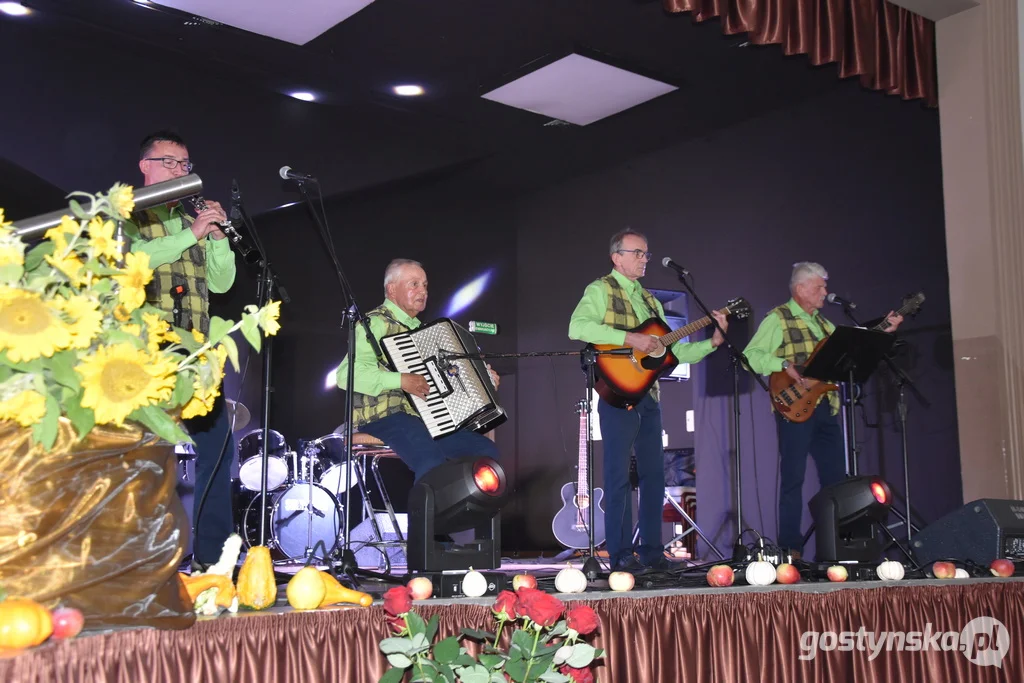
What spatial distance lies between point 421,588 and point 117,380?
54.0 inches

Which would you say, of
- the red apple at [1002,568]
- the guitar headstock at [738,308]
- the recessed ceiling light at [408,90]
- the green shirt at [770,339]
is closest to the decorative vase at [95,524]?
the red apple at [1002,568]

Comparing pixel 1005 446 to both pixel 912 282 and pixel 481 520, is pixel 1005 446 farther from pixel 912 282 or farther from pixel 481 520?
pixel 481 520

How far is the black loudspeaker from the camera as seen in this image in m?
3.98

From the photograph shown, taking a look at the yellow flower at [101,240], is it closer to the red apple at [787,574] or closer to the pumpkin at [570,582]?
the pumpkin at [570,582]

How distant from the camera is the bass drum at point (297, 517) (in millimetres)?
6508

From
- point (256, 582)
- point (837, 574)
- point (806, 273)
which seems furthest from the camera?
point (806, 273)

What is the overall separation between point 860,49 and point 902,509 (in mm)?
2847

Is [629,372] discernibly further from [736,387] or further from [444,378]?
[444,378]

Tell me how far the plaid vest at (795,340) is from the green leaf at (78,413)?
4576 millimetres

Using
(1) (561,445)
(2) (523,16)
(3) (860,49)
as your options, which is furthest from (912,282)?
(1) (561,445)

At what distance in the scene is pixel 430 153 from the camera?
8.24 m

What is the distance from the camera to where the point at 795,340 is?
219 inches

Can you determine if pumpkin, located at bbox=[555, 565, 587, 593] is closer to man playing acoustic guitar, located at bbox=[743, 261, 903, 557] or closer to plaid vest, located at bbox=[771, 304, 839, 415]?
man playing acoustic guitar, located at bbox=[743, 261, 903, 557]

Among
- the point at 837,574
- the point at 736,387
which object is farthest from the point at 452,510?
the point at 736,387
